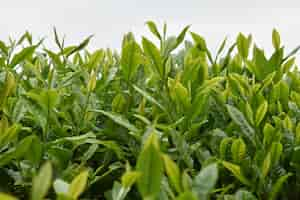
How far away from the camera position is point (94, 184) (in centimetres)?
143

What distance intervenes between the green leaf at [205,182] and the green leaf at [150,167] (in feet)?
0.32

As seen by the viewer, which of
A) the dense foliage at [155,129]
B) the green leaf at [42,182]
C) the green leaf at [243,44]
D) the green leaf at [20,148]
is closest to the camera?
the green leaf at [42,182]

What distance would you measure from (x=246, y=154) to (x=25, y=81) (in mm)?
843

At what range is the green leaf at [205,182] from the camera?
88 cm

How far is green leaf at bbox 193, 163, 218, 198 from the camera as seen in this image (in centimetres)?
88

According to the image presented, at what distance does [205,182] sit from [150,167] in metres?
0.13

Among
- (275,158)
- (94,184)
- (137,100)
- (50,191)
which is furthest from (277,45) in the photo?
(50,191)

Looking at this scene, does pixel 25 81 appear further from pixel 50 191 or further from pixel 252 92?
pixel 252 92

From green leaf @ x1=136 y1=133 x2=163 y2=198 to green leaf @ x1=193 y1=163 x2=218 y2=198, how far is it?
0.10 metres

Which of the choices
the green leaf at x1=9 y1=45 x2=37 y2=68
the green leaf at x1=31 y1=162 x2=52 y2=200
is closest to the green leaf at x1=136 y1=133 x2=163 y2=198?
the green leaf at x1=31 y1=162 x2=52 y2=200

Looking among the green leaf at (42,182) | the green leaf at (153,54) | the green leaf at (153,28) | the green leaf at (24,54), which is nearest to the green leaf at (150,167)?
the green leaf at (42,182)

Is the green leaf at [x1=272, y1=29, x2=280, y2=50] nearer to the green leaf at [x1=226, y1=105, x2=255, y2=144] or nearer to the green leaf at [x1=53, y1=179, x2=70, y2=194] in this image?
the green leaf at [x1=226, y1=105, x2=255, y2=144]

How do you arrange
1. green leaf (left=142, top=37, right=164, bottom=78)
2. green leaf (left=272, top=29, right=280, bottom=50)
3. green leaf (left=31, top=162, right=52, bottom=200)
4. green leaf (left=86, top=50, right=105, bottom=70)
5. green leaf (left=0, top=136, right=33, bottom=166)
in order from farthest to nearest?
green leaf (left=272, top=29, right=280, bottom=50) → green leaf (left=86, top=50, right=105, bottom=70) → green leaf (left=142, top=37, right=164, bottom=78) → green leaf (left=0, top=136, right=33, bottom=166) → green leaf (left=31, top=162, right=52, bottom=200)

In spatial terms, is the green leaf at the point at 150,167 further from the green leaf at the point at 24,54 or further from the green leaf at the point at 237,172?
the green leaf at the point at 24,54
